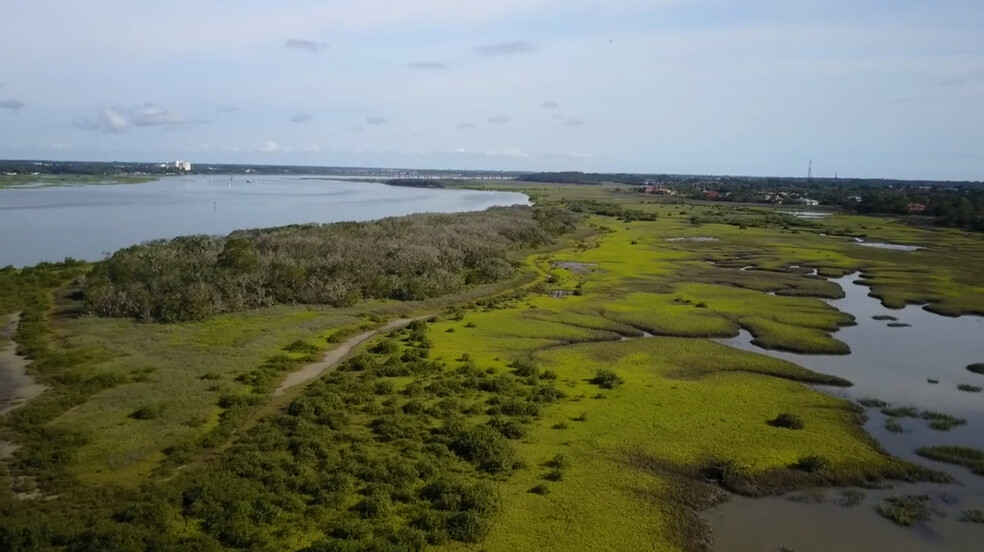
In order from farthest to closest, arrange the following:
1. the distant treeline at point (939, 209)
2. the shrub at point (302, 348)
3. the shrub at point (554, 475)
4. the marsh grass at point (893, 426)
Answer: the distant treeline at point (939, 209) < the shrub at point (302, 348) < the marsh grass at point (893, 426) < the shrub at point (554, 475)

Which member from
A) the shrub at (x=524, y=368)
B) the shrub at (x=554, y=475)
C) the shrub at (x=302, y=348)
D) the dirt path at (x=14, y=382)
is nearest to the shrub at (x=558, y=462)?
the shrub at (x=554, y=475)

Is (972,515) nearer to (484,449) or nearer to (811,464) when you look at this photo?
(811,464)

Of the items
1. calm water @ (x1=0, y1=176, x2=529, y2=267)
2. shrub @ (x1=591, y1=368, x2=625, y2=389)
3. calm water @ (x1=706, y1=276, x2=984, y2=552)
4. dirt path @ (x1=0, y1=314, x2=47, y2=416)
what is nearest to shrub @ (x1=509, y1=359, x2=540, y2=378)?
shrub @ (x1=591, y1=368, x2=625, y2=389)

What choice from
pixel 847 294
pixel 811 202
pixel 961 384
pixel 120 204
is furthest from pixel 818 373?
pixel 811 202

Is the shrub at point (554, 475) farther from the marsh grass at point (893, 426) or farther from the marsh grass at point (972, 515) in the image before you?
the marsh grass at point (893, 426)

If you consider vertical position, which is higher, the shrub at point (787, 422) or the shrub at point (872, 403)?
the shrub at point (787, 422)
